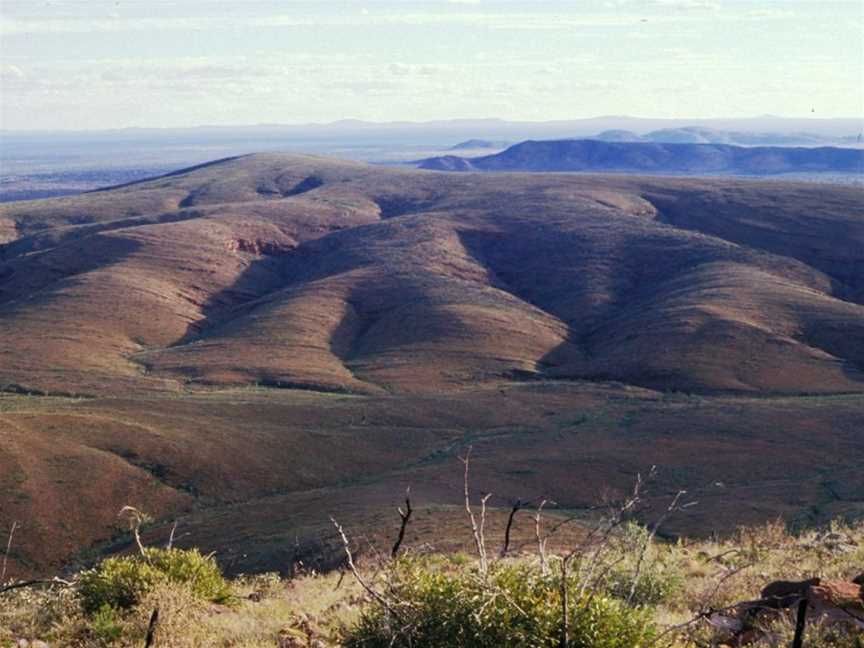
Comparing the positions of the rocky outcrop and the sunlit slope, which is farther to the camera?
the sunlit slope

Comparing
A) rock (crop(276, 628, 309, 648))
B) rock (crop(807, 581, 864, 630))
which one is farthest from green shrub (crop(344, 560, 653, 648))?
rock (crop(807, 581, 864, 630))

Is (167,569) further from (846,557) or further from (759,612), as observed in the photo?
(846,557)

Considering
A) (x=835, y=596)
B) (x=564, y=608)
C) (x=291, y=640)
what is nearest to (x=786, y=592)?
(x=835, y=596)

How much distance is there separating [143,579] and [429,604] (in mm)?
3633

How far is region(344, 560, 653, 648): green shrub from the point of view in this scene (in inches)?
219

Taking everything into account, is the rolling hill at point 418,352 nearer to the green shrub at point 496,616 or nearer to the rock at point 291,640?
the rock at point 291,640

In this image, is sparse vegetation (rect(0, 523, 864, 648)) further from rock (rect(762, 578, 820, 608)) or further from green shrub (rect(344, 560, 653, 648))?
rock (rect(762, 578, 820, 608))

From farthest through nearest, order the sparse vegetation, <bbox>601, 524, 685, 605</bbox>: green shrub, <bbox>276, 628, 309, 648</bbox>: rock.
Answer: <bbox>601, 524, 685, 605</bbox>: green shrub
<bbox>276, 628, 309, 648</bbox>: rock
the sparse vegetation

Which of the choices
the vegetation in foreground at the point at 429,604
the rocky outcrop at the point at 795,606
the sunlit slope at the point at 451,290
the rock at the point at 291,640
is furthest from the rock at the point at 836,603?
the sunlit slope at the point at 451,290

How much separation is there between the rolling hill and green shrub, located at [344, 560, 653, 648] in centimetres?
1811

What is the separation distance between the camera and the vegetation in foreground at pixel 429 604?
568 cm

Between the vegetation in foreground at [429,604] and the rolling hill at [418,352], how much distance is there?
14591 mm

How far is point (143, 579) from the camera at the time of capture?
8.52 metres

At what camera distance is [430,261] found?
293 ft
